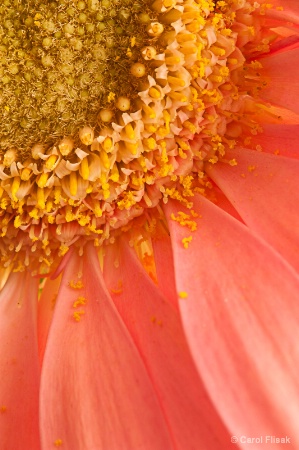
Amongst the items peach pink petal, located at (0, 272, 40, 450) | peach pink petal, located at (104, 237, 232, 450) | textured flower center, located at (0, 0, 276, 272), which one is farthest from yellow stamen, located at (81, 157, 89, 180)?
peach pink petal, located at (0, 272, 40, 450)

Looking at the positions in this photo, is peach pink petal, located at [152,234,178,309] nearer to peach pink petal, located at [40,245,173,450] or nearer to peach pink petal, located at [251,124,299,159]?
peach pink petal, located at [40,245,173,450]

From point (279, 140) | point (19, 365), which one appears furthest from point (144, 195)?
point (19, 365)

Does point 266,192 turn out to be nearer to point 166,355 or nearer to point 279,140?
point 279,140

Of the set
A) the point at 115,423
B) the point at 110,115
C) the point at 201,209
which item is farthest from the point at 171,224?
the point at 115,423

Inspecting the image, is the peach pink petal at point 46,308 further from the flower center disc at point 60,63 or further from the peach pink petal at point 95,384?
the flower center disc at point 60,63

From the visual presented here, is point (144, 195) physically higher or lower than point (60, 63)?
lower

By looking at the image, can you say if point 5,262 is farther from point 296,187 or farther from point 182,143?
point 296,187

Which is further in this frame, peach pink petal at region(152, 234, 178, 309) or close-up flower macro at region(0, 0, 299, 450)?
peach pink petal at region(152, 234, 178, 309)

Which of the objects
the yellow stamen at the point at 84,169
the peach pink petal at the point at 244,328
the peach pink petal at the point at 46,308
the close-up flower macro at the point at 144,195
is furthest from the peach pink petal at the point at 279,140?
the peach pink petal at the point at 46,308
